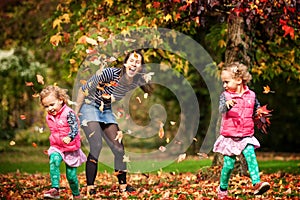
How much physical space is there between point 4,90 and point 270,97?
944cm

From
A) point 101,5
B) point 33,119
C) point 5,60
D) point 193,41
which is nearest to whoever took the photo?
point 101,5

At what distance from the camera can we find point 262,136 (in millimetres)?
22234

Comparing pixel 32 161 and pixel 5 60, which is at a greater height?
pixel 5 60

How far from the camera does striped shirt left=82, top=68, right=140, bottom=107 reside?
24.3ft

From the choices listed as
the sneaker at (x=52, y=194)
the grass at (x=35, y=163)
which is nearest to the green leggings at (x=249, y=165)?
the sneaker at (x=52, y=194)

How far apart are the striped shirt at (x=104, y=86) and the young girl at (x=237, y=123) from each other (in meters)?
1.42

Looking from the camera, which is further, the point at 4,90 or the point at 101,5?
the point at 4,90

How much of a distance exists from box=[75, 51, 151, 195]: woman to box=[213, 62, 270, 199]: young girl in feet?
4.27

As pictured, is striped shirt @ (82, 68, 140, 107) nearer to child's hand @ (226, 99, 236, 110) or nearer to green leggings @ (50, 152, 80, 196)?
green leggings @ (50, 152, 80, 196)

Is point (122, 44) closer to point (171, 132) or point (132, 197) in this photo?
point (132, 197)

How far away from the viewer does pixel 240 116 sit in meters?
6.66

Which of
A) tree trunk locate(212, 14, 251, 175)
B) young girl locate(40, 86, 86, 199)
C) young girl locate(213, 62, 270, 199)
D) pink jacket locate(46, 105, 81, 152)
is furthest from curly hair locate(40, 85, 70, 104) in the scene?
tree trunk locate(212, 14, 251, 175)

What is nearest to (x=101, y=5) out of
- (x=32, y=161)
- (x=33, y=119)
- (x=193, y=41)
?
(x=193, y=41)

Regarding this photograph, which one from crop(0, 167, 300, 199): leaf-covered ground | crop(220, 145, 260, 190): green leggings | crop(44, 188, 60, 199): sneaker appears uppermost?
crop(220, 145, 260, 190): green leggings
